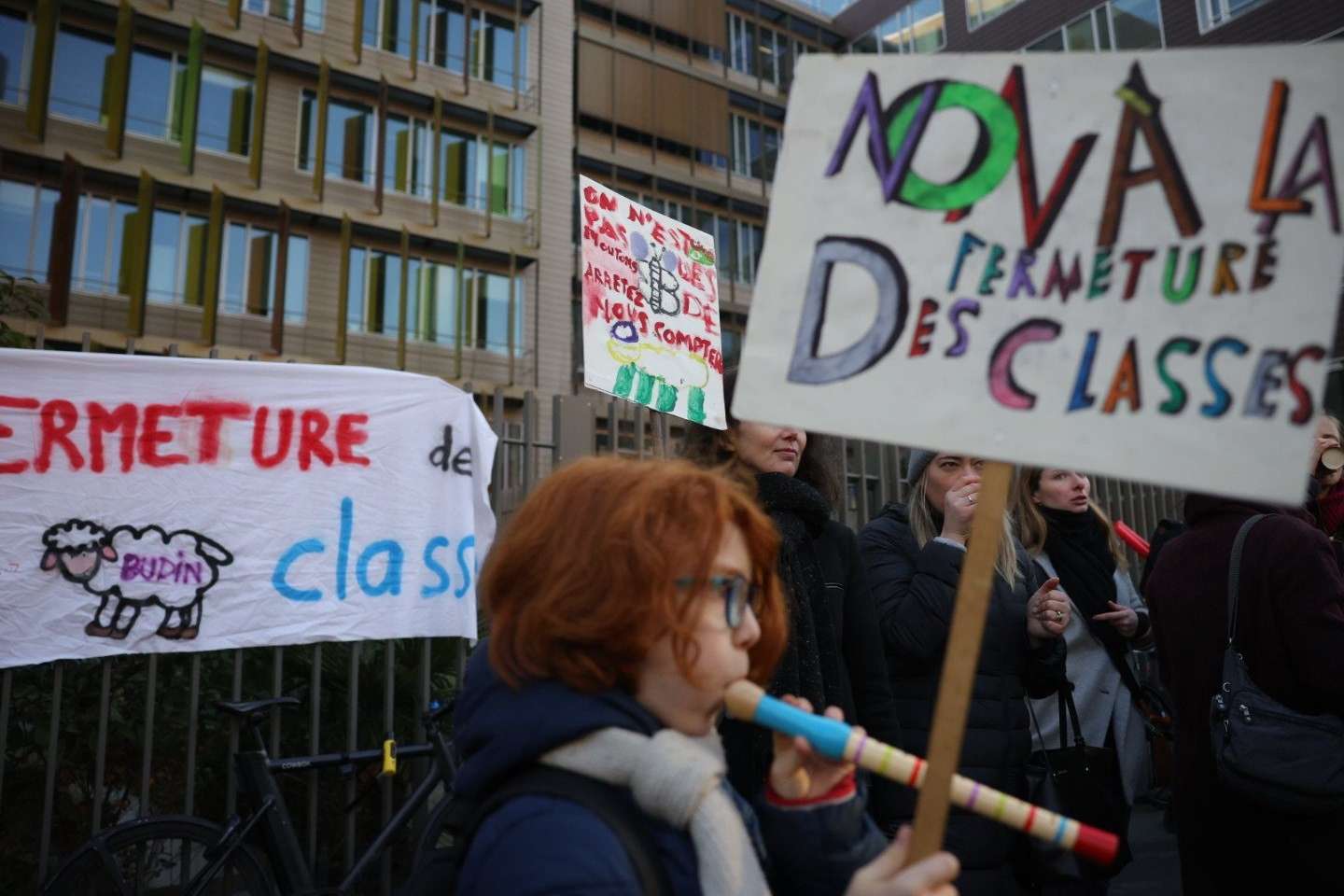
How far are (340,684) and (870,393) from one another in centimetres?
389

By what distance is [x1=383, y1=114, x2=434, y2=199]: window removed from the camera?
17.3m

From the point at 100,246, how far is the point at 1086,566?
1601cm

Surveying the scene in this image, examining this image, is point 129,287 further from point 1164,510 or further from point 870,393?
point 870,393

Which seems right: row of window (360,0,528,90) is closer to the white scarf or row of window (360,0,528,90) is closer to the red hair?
the red hair

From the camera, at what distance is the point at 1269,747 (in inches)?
87.0

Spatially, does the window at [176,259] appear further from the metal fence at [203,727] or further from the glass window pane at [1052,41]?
the glass window pane at [1052,41]

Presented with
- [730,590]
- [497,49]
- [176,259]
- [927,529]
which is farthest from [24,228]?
[730,590]

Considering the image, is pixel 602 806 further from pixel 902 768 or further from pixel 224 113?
pixel 224 113

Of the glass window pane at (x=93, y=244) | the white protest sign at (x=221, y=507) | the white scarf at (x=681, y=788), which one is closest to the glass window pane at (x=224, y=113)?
the glass window pane at (x=93, y=244)

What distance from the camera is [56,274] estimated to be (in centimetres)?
1379

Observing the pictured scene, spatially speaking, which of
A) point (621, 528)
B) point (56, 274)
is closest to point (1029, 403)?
point (621, 528)

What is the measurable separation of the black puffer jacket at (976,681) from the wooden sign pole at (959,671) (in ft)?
4.60

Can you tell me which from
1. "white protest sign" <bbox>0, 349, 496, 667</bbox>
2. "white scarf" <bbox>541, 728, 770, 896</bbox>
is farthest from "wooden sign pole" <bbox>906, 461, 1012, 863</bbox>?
"white protest sign" <bbox>0, 349, 496, 667</bbox>

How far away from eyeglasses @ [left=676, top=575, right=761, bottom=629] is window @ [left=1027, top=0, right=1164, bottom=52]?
19022 mm
